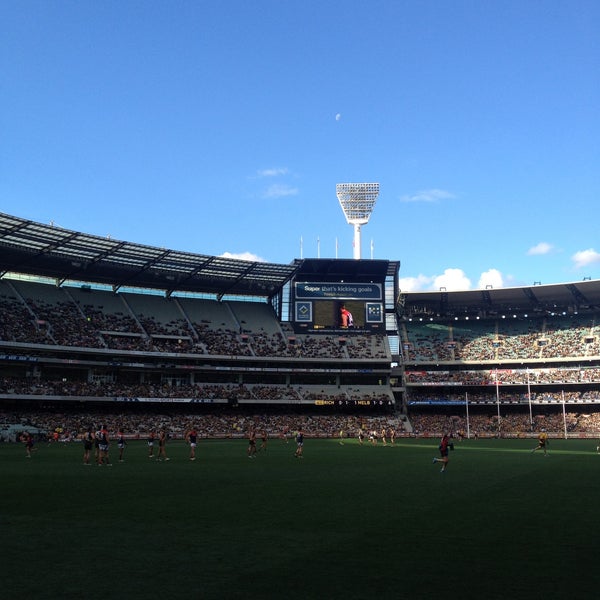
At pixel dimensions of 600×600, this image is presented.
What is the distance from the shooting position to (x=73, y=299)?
84.4 meters

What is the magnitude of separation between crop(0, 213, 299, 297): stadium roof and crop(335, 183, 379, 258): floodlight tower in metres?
15.1

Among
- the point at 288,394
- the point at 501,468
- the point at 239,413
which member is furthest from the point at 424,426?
Result: the point at 501,468

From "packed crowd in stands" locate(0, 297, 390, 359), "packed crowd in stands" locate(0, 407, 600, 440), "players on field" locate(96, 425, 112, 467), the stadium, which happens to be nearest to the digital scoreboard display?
the stadium

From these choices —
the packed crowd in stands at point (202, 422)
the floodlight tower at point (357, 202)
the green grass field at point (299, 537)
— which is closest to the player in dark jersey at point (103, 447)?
the green grass field at point (299, 537)

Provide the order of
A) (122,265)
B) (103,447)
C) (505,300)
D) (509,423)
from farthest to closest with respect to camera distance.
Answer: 1. (505,300)
2. (509,423)
3. (122,265)
4. (103,447)

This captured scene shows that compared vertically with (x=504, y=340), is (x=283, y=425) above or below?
below

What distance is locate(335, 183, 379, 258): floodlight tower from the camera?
98.8 meters

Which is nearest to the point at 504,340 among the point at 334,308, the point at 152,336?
the point at 334,308

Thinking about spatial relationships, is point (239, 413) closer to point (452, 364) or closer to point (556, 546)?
point (452, 364)

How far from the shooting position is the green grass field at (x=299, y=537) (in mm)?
9766

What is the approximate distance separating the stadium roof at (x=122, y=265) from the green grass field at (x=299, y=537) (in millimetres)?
46002

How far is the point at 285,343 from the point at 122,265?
2549 centimetres

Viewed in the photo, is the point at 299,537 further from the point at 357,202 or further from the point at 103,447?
the point at 357,202

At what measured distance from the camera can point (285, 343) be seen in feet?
302
